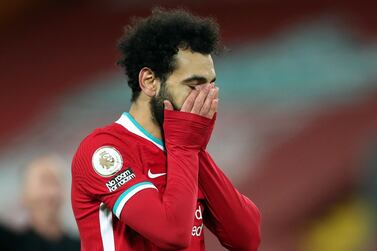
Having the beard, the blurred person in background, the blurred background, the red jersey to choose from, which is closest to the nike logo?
the red jersey

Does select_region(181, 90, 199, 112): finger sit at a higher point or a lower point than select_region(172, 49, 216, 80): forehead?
lower

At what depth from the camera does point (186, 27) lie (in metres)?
1.48

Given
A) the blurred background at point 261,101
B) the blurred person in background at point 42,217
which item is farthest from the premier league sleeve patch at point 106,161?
the blurred background at point 261,101

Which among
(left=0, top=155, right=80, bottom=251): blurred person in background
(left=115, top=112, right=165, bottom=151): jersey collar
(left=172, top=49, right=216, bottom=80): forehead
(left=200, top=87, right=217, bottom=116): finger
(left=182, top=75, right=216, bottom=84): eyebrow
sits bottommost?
(left=0, top=155, right=80, bottom=251): blurred person in background

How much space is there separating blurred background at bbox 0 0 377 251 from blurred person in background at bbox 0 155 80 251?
0.17 ft

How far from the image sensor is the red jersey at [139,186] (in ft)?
4.26

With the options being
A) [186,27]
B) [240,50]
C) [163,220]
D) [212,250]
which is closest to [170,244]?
[163,220]

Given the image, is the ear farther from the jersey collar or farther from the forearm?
the forearm

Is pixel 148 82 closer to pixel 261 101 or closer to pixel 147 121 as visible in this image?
pixel 147 121

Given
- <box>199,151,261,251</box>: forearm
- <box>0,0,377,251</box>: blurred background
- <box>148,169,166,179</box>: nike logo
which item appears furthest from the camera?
<box>0,0,377,251</box>: blurred background

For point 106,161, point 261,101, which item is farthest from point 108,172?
point 261,101

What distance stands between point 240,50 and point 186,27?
6.84 ft

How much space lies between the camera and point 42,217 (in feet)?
10.8

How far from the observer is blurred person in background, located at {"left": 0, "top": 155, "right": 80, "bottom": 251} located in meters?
3.17
